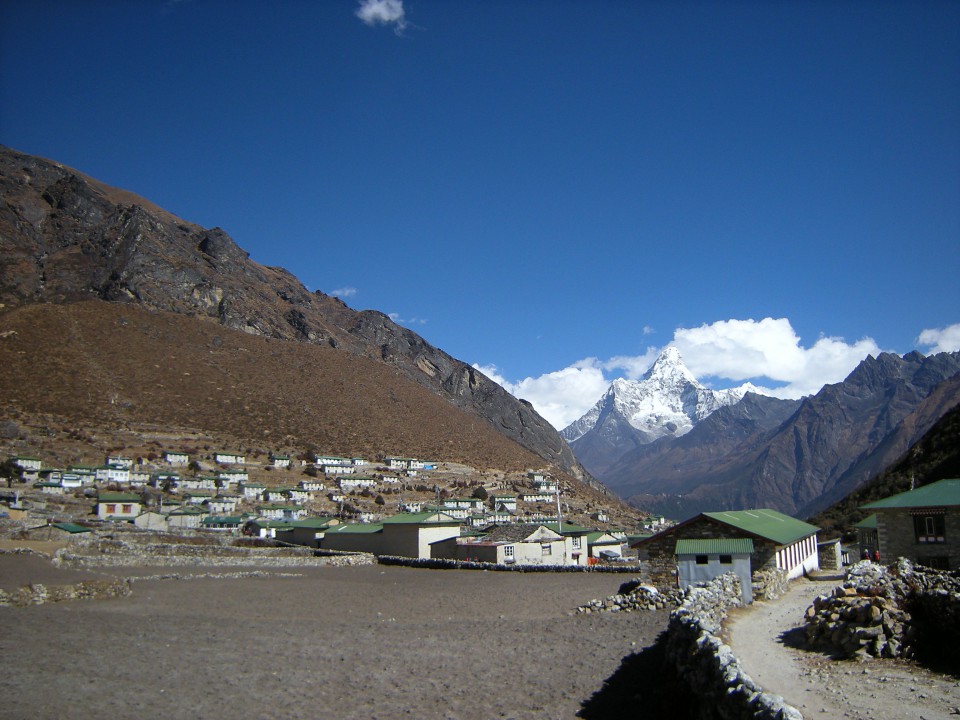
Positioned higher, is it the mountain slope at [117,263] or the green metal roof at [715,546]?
the mountain slope at [117,263]

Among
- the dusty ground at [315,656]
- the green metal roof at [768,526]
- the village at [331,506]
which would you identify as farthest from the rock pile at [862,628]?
the village at [331,506]

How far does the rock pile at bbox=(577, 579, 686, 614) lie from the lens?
22656mm

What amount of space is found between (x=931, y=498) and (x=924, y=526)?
3.07ft

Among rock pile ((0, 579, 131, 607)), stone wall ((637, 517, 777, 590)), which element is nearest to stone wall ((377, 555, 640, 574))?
stone wall ((637, 517, 777, 590))

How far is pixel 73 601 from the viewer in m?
26.9

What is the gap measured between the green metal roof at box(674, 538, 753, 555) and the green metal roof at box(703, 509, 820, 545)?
86 centimetres

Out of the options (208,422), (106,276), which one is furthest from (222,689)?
(106,276)

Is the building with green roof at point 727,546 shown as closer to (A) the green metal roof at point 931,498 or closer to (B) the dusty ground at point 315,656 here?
(B) the dusty ground at point 315,656

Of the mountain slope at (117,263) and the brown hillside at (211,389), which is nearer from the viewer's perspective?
the brown hillside at (211,389)

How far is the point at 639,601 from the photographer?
22891 millimetres

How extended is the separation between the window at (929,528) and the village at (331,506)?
22715 millimetres

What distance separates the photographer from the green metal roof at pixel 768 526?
2334 centimetres

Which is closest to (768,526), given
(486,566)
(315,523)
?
(486,566)

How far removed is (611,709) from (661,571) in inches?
568
